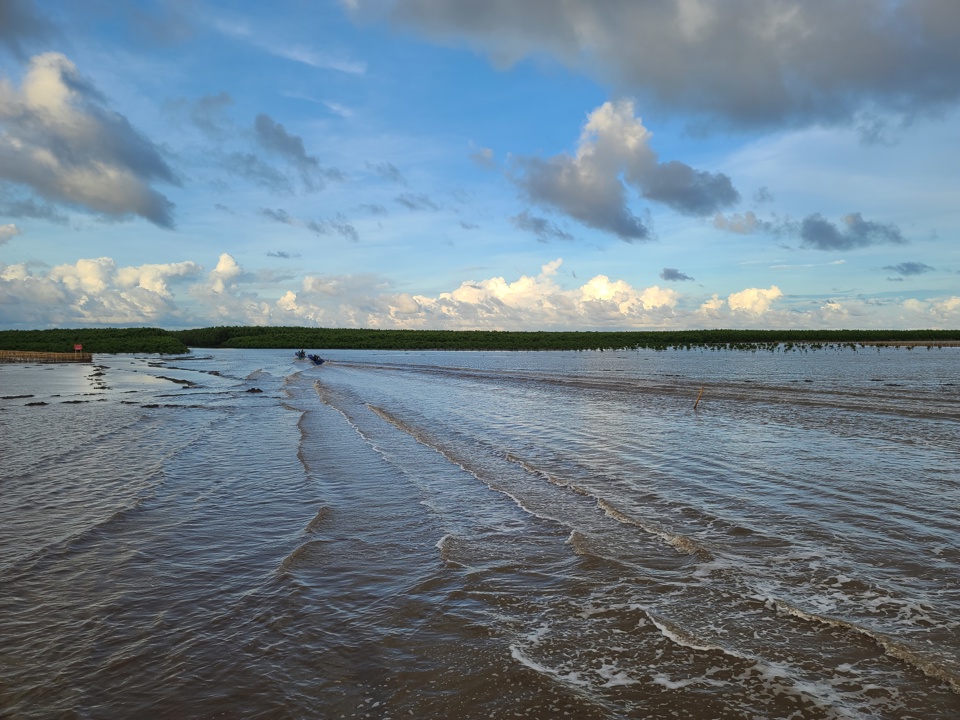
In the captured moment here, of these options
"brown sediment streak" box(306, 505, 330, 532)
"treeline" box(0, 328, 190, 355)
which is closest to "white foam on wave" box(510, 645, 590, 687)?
"brown sediment streak" box(306, 505, 330, 532)

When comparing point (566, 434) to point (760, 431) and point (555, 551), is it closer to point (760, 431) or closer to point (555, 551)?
point (760, 431)

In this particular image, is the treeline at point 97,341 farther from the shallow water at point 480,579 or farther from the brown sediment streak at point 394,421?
the shallow water at point 480,579

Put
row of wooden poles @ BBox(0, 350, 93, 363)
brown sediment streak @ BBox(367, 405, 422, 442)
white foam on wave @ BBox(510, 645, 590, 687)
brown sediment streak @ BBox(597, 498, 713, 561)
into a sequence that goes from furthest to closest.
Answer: row of wooden poles @ BBox(0, 350, 93, 363) → brown sediment streak @ BBox(367, 405, 422, 442) → brown sediment streak @ BBox(597, 498, 713, 561) → white foam on wave @ BBox(510, 645, 590, 687)

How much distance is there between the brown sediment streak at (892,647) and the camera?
5.75m

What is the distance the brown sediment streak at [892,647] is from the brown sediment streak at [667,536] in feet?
5.74

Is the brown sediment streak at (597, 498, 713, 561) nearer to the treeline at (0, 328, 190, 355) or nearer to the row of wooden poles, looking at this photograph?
the row of wooden poles

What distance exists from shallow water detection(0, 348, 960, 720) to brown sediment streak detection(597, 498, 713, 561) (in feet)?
0.26

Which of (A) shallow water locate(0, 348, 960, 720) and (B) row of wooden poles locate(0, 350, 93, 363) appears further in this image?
(B) row of wooden poles locate(0, 350, 93, 363)

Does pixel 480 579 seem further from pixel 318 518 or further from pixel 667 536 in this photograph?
pixel 318 518

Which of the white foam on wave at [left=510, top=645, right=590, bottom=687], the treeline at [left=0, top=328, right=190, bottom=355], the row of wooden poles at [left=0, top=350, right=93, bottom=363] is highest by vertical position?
the treeline at [left=0, top=328, right=190, bottom=355]

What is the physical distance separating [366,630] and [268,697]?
146 cm

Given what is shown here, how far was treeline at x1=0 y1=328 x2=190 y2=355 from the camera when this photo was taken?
Answer: 13738 cm

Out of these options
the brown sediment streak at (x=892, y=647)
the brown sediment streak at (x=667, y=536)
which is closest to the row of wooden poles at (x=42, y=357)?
the brown sediment streak at (x=667, y=536)

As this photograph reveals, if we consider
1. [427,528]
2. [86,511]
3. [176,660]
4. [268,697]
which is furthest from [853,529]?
[86,511]
